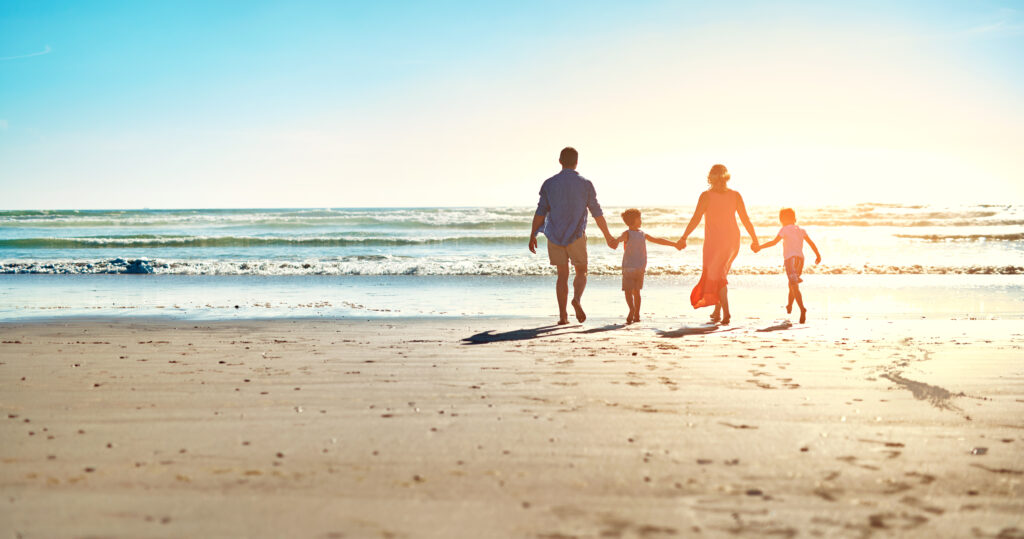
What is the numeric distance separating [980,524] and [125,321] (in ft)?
29.9

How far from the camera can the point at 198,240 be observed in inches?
1232

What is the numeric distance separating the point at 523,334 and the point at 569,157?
2.33 meters

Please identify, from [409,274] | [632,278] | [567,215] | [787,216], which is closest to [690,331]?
[632,278]

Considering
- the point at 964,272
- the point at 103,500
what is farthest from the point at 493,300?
the point at 964,272

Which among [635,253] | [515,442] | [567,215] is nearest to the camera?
[515,442]

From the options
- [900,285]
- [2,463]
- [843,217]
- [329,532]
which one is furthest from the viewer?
[843,217]

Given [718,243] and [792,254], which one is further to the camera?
[792,254]

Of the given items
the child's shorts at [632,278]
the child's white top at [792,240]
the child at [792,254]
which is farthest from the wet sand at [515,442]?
the child's white top at [792,240]

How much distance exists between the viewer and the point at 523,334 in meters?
7.51

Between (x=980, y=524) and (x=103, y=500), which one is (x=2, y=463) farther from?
(x=980, y=524)

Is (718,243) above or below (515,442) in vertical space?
above

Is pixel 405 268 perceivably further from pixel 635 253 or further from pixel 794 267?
pixel 794 267

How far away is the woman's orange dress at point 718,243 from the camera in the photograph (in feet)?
28.7

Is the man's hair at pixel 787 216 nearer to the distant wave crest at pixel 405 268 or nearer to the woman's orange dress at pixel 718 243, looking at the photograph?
the woman's orange dress at pixel 718 243
